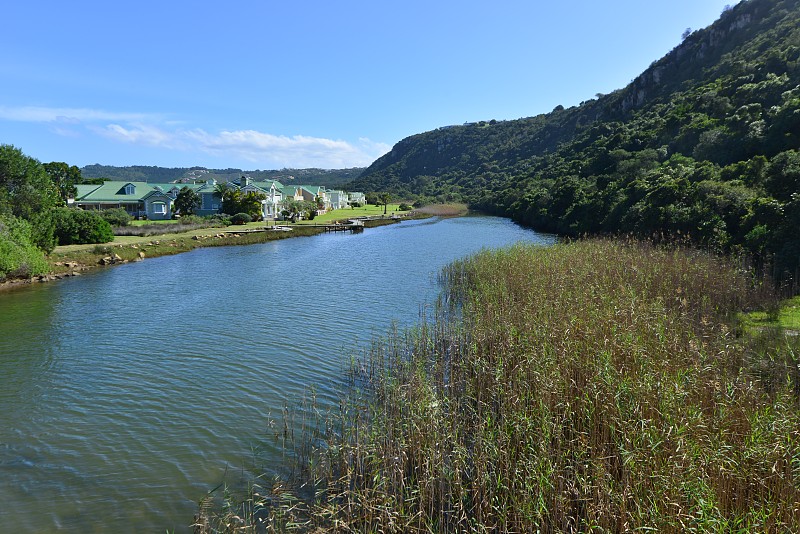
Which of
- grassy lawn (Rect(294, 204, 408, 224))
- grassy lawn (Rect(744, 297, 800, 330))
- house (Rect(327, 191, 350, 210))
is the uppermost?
house (Rect(327, 191, 350, 210))

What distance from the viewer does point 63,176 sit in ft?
219

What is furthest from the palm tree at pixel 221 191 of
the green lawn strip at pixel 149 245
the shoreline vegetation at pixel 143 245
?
the green lawn strip at pixel 149 245

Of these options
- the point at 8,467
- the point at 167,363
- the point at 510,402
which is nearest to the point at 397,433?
the point at 510,402

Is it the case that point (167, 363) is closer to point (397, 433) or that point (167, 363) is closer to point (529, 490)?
point (397, 433)

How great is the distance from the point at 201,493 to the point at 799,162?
77.3ft

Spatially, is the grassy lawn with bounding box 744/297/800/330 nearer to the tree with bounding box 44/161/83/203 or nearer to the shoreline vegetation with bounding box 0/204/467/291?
the shoreline vegetation with bounding box 0/204/467/291

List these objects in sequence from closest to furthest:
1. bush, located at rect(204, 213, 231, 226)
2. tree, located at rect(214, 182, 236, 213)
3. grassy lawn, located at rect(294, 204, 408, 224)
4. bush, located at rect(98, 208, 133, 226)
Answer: bush, located at rect(98, 208, 133, 226)
bush, located at rect(204, 213, 231, 226)
tree, located at rect(214, 182, 236, 213)
grassy lawn, located at rect(294, 204, 408, 224)

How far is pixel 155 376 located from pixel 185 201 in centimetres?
5721

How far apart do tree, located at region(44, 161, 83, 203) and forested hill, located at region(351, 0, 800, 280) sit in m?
60.6

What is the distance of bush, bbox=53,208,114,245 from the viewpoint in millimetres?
35562

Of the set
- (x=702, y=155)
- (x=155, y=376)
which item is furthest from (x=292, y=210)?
(x=155, y=376)

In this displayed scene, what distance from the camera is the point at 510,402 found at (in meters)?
7.27

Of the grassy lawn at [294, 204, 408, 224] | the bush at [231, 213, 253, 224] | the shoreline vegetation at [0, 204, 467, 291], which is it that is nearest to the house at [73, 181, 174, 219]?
the bush at [231, 213, 253, 224]

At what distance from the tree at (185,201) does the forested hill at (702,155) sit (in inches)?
1742
